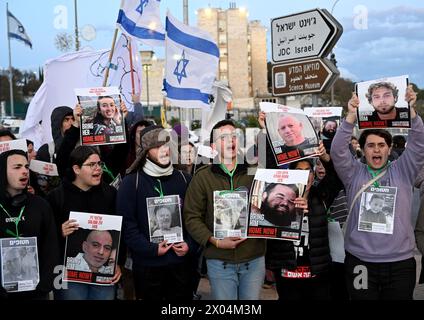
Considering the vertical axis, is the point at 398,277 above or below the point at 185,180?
below

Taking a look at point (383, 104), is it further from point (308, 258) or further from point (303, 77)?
point (303, 77)

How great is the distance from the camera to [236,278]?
4.38 meters

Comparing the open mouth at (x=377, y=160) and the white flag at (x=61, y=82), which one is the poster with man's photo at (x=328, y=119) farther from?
the white flag at (x=61, y=82)

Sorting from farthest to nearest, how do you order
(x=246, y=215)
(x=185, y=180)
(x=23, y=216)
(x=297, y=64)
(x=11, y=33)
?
(x=11, y=33)
(x=297, y=64)
(x=185, y=180)
(x=246, y=215)
(x=23, y=216)

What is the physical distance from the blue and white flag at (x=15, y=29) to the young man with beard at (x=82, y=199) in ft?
113

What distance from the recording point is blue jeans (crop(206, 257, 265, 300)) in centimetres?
434

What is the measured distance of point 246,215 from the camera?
4.32 m

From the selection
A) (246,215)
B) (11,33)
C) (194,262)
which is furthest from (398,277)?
(11,33)

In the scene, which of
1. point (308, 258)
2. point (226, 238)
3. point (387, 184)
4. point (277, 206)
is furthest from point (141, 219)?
point (387, 184)

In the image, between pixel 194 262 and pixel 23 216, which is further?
pixel 194 262

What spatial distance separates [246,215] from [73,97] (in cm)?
602

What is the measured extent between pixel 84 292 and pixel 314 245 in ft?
6.21

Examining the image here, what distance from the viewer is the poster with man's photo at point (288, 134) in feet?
14.4

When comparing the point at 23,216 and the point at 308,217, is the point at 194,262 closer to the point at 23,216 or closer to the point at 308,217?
the point at 308,217
